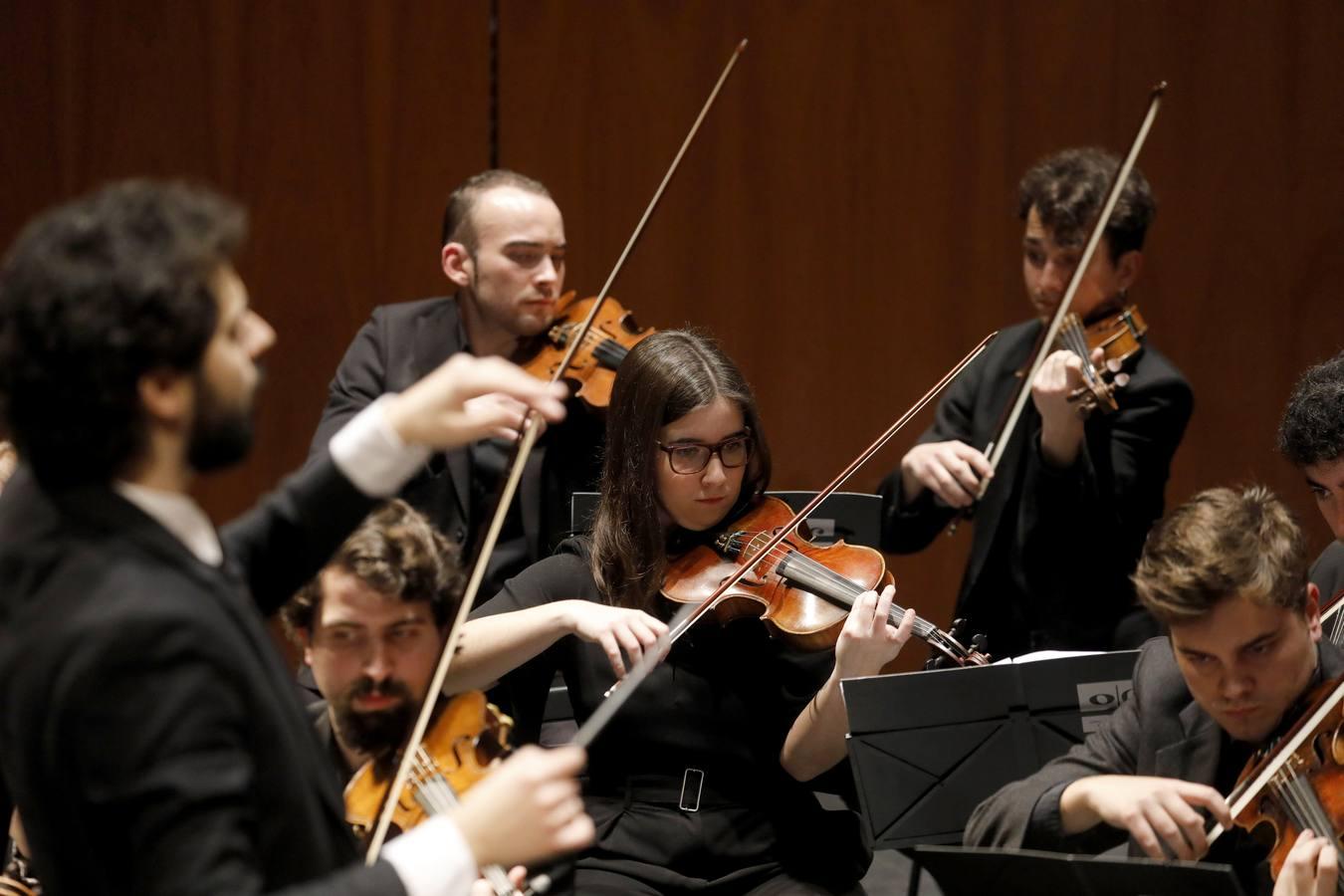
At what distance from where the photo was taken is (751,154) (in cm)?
368

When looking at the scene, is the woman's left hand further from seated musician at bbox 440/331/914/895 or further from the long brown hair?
the long brown hair

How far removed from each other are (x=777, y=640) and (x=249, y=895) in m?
1.16

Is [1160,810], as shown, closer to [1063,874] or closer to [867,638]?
[1063,874]

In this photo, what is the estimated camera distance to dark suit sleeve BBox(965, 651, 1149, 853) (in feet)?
5.41

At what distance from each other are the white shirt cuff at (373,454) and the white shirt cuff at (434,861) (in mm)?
302

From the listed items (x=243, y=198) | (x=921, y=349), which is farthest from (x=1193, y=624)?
(x=243, y=198)

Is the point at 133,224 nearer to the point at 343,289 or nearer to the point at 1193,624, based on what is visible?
the point at 1193,624

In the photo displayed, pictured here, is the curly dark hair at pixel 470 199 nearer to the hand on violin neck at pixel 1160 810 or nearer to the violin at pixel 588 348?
the violin at pixel 588 348

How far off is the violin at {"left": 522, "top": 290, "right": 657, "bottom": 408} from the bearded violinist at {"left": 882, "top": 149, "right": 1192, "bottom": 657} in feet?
1.75

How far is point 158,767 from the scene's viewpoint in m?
0.92

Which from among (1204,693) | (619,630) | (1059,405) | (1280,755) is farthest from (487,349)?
(1280,755)

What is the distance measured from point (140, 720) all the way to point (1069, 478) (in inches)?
76.1

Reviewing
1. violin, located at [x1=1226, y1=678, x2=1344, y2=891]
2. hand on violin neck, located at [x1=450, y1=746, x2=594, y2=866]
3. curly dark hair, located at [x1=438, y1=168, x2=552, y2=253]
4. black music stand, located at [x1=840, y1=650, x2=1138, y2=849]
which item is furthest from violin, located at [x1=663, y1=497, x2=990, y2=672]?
curly dark hair, located at [x1=438, y1=168, x2=552, y2=253]

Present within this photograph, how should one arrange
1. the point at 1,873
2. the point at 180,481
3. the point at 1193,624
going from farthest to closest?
the point at 1,873 < the point at 1193,624 < the point at 180,481
